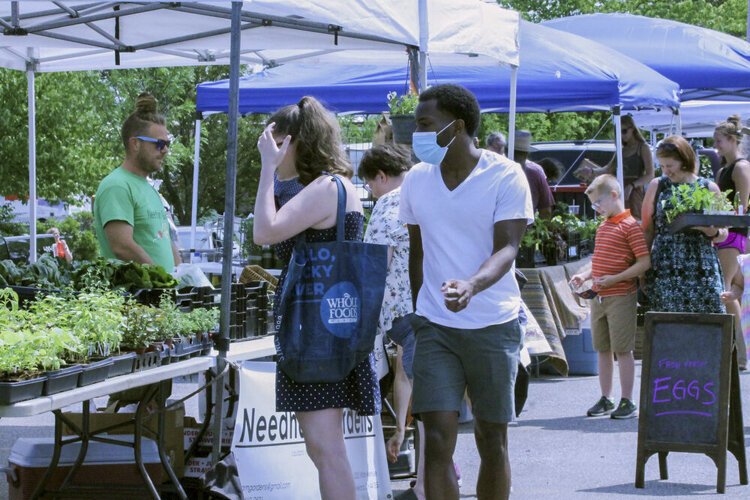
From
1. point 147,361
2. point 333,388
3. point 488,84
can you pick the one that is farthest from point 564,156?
point 333,388

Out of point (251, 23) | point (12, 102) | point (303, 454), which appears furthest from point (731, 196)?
point (12, 102)

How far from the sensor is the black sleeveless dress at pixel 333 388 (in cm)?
477

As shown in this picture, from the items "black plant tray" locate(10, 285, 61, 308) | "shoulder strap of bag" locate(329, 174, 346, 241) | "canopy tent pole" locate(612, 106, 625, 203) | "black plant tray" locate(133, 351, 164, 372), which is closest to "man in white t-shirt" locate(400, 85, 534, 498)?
"shoulder strap of bag" locate(329, 174, 346, 241)

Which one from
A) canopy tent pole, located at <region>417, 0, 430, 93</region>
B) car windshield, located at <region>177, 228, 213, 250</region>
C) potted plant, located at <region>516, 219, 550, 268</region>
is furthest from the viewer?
car windshield, located at <region>177, 228, 213, 250</region>

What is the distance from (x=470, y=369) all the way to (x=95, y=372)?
4.78 ft

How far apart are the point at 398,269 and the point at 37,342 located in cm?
250

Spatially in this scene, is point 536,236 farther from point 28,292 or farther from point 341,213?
point 341,213

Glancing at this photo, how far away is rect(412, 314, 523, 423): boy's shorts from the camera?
4.93 metres

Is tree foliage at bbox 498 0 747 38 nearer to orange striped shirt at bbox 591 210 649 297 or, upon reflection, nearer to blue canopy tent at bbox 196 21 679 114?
blue canopy tent at bbox 196 21 679 114

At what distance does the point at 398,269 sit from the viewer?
6.75 meters

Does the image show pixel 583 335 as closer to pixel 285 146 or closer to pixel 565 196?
pixel 285 146

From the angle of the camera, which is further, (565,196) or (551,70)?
(565,196)

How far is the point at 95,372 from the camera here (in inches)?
191

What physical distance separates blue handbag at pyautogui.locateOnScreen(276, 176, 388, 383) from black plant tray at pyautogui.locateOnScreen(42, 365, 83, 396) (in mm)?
764
